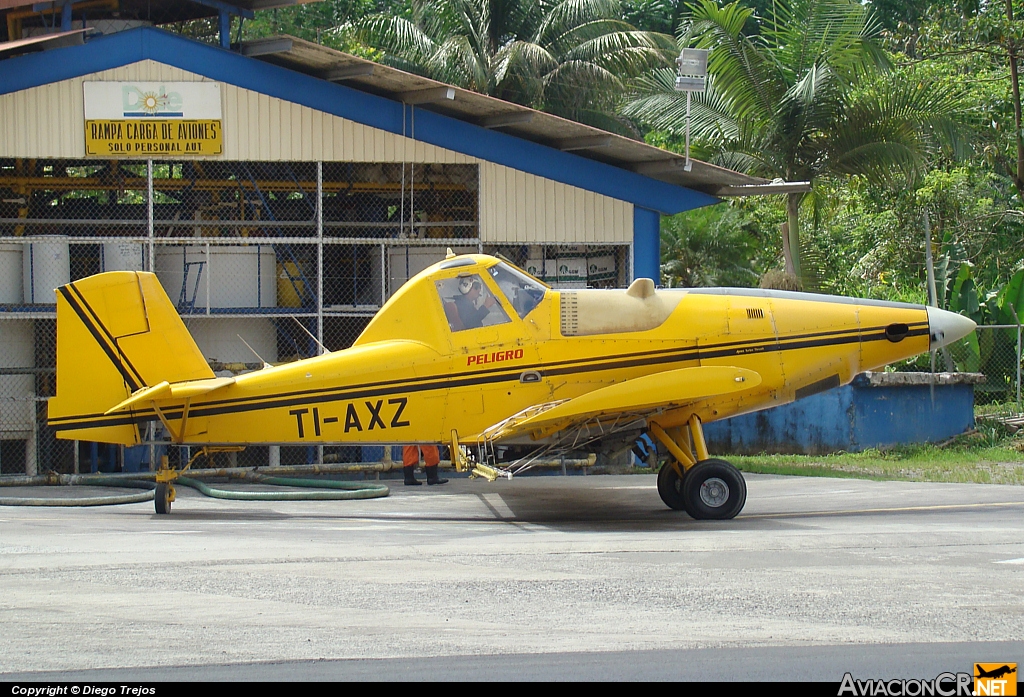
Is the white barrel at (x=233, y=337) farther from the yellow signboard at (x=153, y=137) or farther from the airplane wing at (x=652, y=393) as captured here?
the airplane wing at (x=652, y=393)

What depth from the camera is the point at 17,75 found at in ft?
51.2

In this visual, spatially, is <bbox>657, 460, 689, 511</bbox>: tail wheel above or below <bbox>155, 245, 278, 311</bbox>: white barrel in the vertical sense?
below

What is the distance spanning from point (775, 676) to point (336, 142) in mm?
12908

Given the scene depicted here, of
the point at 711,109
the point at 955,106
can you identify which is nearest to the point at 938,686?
the point at 955,106

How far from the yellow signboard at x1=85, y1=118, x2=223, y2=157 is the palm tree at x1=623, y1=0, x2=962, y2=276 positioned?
12.9 m

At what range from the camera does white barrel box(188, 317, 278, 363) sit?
55.6 ft

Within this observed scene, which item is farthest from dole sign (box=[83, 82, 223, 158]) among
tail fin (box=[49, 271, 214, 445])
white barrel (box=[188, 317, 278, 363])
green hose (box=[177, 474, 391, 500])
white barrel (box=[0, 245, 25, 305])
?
green hose (box=[177, 474, 391, 500])

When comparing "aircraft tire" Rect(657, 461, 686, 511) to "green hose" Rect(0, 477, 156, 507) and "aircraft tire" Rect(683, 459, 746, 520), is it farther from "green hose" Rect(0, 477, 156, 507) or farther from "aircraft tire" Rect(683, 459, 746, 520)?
"green hose" Rect(0, 477, 156, 507)

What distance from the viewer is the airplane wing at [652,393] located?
35.1 feet

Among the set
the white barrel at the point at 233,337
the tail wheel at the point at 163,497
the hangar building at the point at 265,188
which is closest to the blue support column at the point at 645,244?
the hangar building at the point at 265,188

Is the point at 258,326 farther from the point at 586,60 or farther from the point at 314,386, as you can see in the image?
the point at 586,60

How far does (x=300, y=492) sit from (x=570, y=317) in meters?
4.46

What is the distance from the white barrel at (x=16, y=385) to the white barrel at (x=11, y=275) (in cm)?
42

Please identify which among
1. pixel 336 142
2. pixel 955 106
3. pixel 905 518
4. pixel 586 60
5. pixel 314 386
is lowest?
pixel 905 518
